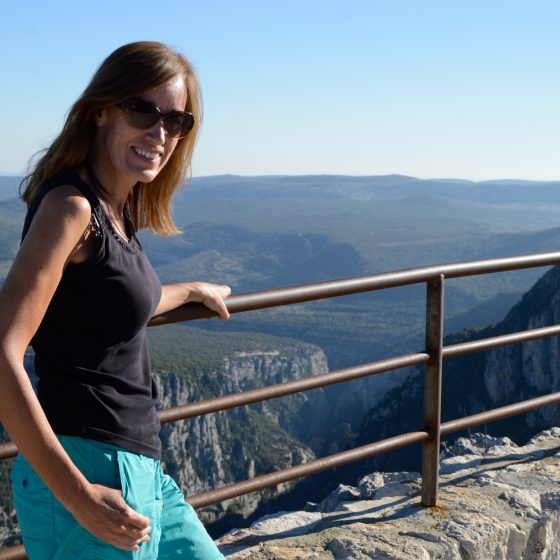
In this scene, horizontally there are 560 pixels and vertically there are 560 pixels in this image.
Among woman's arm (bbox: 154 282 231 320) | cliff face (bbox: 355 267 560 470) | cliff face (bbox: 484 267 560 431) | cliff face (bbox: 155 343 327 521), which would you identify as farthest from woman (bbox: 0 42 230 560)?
cliff face (bbox: 155 343 327 521)

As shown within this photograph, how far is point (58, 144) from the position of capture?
1463mm

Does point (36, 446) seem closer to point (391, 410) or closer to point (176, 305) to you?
point (176, 305)

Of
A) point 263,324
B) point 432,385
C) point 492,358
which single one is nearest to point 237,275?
point 263,324

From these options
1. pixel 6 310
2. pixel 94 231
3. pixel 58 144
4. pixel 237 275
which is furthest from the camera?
pixel 237 275

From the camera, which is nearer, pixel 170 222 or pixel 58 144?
pixel 58 144

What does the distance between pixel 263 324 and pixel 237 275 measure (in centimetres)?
7323

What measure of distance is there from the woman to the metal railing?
0.44m

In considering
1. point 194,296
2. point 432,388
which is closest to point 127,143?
point 194,296

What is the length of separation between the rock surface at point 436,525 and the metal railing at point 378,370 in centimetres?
17

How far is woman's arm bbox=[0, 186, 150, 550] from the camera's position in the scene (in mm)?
1238

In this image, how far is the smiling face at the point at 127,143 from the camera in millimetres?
1485

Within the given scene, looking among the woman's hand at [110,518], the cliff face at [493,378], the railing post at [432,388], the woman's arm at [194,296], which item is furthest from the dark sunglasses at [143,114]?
the cliff face at [493,378]

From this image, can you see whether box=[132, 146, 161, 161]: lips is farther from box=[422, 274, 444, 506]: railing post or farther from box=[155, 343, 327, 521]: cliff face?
box=[155, 343, 327, 521]: cliff face

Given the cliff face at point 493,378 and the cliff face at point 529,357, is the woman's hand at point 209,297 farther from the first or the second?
the cliff face at point 529,357
